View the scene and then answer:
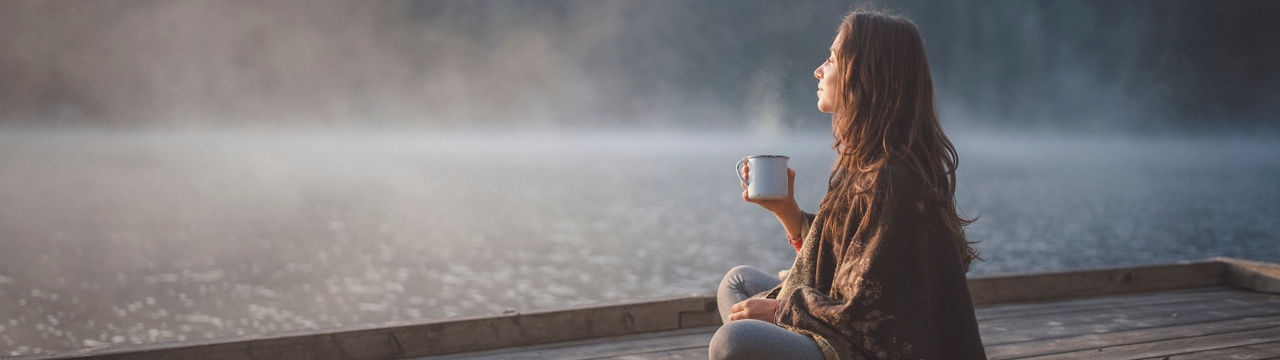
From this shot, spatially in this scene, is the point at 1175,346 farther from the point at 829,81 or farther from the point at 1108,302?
the point at 829,81

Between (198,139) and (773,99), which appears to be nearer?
(773,99)

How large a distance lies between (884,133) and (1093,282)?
2246mm

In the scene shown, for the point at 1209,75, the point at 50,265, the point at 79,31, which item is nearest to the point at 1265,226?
the point at 1209,75

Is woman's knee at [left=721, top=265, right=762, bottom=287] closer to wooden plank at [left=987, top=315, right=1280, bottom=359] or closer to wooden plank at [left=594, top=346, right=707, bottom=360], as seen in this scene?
wooden plank at [left=594, top=346, right=707, bottom=360]

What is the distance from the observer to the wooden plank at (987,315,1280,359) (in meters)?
2.32

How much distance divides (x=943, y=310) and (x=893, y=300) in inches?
4.8

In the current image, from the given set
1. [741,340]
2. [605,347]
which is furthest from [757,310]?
[605,347]

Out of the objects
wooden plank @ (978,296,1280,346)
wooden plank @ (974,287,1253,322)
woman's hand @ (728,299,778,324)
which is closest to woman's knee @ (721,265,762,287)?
woman's hand @ (728,299,778,324)

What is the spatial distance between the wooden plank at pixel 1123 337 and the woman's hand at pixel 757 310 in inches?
43.1

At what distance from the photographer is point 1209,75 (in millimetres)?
54938

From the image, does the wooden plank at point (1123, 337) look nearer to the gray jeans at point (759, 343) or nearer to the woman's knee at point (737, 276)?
the woman's knee at point (737, 276)

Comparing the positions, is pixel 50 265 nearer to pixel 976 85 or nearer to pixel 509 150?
pixel 976 85

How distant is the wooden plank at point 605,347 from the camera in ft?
7.53

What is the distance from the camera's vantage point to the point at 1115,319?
2.71 metres
